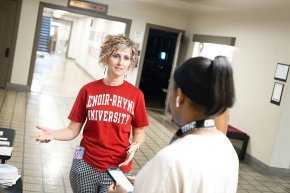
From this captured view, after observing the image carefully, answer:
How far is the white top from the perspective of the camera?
0.93 metres

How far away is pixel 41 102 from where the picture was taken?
25.7ft

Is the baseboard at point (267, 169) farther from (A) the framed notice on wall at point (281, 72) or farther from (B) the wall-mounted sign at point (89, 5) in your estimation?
(B) the wall-mounted sign at point (89, 5)

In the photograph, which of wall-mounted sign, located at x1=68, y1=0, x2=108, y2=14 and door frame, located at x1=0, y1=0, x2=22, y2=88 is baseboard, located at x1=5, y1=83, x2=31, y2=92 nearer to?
door frame, located at x1=0, y1=0, x2=22, y2=88

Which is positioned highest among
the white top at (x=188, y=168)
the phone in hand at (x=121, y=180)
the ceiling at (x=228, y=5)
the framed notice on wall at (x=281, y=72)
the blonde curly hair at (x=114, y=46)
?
the ceiling at (x=228, y=5)

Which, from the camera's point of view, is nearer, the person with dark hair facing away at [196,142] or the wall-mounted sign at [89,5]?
the person with dark hair facing away at [196,142]

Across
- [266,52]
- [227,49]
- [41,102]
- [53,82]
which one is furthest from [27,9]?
[266,52]

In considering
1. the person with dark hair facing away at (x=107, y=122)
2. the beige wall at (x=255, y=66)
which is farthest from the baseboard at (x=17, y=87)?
the person with dark hair facing away at (x=107, y=122)

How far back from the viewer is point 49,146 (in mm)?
5117

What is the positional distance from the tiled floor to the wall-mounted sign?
2.21m

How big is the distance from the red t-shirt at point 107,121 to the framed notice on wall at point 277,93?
419 cm

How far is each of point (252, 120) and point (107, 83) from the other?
477cm

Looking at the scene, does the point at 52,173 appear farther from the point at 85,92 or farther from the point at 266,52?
the point at 266,52

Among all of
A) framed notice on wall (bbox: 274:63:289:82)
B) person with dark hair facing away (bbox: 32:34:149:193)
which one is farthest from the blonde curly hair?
framed notice on wall (bbox: 274:63:289:82)

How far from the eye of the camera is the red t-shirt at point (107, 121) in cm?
190
